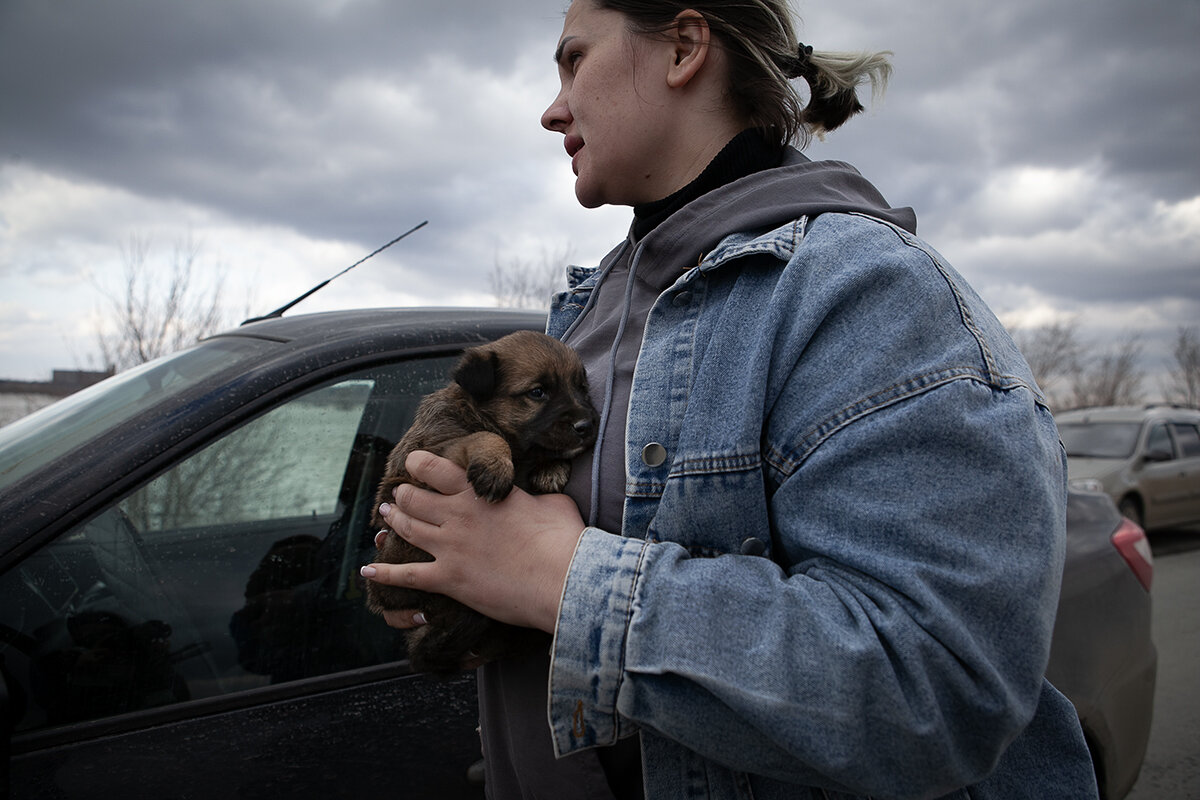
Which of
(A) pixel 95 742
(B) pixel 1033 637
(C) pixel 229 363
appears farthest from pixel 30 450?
(B) pixel 1033 637

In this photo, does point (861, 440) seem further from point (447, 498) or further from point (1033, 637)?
point (447, 498)

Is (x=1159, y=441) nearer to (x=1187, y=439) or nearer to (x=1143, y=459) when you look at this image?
(x=1143, y=459)

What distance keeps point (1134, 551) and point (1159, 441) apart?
12.7 meters

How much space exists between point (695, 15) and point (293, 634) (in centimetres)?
224

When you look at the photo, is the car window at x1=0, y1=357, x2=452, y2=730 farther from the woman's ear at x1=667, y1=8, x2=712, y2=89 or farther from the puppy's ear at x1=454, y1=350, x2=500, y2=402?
the woman's ear at x1=667, y1=8, x2=712, y2=89

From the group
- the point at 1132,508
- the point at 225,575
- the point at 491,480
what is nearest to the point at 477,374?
the point at 491,480

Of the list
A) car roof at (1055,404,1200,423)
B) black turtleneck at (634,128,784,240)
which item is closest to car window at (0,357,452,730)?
black turtleneck at (634,128,784,240)

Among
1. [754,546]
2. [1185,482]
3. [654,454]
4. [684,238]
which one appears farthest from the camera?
[1185,482]

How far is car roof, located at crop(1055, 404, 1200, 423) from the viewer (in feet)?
45.1

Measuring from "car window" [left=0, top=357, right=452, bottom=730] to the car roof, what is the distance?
15434 millimetres

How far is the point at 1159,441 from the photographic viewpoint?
44.3 ft

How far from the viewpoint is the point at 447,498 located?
1.64m

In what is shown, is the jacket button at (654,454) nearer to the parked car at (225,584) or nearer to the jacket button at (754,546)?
the jacket button at (754,546)

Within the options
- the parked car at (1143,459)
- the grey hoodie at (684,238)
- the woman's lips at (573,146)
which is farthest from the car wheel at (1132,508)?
the woman's lips at (573,146)
